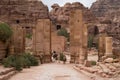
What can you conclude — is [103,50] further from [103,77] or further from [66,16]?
[66,16]

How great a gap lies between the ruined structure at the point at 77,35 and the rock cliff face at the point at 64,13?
172 ft

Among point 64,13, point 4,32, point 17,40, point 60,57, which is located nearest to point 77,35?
point 60,57

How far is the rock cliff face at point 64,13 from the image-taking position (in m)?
84.8

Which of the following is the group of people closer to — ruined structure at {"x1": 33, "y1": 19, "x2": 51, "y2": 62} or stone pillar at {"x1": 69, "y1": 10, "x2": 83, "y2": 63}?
ruined structure at {"x1": 33, "y1": 19, "x2": 51, "y2": 62}

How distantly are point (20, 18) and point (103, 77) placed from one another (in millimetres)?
63177

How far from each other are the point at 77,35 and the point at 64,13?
56.9m

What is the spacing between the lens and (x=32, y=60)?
2798cm

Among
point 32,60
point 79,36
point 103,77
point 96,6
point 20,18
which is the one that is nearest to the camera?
point 103,77

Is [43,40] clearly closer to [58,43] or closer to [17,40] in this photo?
[17,40]

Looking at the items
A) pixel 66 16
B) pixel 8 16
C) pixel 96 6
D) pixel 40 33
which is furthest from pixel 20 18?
pixel 96 6

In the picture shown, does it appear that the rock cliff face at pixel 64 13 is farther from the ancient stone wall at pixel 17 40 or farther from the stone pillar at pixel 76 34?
the ancient stone wall at pixel 17 40

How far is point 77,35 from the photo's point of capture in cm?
3055

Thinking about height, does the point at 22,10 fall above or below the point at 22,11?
above

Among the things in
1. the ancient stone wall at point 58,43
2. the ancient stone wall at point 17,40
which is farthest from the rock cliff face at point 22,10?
the ancient stone wall at point 17,40
